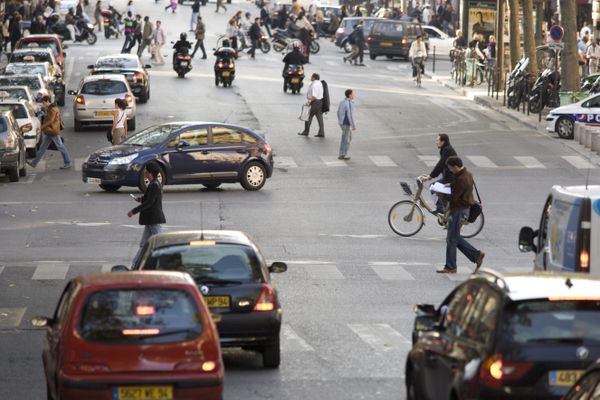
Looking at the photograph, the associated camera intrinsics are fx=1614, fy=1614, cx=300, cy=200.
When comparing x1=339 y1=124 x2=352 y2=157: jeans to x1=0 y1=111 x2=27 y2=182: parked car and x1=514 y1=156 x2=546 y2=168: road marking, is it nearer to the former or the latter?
x1=514 y1=156 x2=546 y2=168: road marking

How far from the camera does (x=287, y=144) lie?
1606 inches

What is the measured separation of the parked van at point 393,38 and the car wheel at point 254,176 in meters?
39.4

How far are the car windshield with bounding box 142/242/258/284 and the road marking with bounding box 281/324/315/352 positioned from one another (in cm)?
165

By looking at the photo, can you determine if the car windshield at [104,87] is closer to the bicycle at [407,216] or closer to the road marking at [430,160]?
the road marking at [430,160]

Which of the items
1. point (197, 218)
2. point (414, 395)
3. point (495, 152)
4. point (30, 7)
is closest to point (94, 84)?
point (495, 152)

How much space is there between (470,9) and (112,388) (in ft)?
210

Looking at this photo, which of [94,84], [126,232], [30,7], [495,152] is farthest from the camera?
[30,7]

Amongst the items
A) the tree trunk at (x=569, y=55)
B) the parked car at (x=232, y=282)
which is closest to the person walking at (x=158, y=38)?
the tree trunk at (x=569, y=55)

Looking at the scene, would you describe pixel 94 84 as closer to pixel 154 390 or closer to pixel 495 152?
pixel 495 152

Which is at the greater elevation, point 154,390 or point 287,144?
point 154,390

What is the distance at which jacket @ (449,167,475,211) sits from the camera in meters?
22.0

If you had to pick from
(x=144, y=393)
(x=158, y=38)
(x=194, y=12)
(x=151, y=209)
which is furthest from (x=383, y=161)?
(x=194, y=12)

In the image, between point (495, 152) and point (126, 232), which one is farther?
point (495, 152)

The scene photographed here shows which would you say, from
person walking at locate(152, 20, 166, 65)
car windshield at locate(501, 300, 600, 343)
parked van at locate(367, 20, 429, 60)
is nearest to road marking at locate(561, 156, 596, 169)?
car windshield at locate(501, 300, 600, 343)
